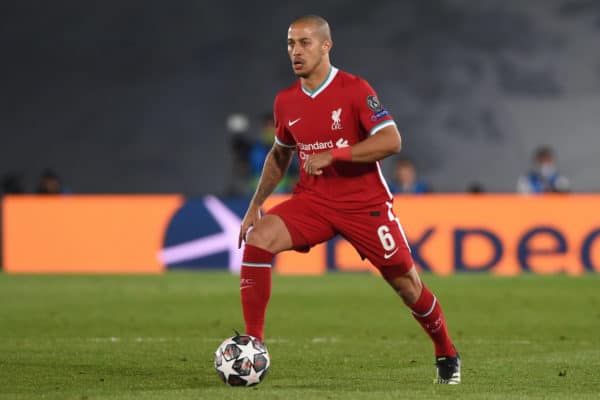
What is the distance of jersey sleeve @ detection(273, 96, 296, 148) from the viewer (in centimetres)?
755

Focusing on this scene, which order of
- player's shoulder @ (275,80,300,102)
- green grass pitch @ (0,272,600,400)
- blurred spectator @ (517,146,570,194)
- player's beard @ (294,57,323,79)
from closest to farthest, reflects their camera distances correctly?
green grass pitch @ (0,272,600,400), player's beard @ (294,57,323,79), player's shoulder @ (275,80,300,102), blurred spectator @ (517,146,570,194)

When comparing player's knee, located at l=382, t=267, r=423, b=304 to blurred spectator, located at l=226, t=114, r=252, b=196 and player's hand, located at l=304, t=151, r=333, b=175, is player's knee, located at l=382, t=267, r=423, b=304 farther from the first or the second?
blurred spectator, located at l=226, t=114, r=252, b=196

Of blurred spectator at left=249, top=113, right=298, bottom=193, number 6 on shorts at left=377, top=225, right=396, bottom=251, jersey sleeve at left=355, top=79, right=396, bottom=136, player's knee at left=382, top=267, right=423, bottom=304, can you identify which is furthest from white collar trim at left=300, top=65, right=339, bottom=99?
blurred spectator at left=249, top=113, right=298, bottom=193

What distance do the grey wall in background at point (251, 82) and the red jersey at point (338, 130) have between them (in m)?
21.3

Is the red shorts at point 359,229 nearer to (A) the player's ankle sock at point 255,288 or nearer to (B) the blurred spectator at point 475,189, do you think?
(A) the player's ankle sock at point 255,288

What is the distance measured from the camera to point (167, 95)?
30312 mm

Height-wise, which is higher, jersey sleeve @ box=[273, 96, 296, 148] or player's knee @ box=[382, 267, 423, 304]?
jersey sleeve @ box=[273, 96, 296, 148]

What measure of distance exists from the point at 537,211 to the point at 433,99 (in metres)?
11.3

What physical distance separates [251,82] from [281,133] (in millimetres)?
22749

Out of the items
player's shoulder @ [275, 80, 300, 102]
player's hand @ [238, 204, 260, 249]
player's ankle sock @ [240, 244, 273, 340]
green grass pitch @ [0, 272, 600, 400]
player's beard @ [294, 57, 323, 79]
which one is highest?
player's beard @ [294, 57, 323, 79]

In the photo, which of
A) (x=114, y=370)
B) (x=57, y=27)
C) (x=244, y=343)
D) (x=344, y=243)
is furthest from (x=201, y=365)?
(x=57, y=27)

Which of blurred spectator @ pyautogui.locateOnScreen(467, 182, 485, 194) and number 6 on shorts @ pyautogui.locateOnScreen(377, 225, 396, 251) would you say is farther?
blurred spectator @ pyautogui.locateOnScreen(467, 182, 485, 194)

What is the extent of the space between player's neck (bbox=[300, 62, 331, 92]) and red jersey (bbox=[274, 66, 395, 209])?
0.02 metres

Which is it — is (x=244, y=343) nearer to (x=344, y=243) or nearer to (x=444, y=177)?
(x=344, y=243)
